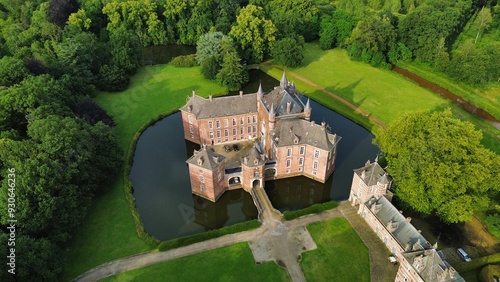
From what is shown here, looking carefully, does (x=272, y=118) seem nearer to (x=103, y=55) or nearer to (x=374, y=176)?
(x=374, y=176)

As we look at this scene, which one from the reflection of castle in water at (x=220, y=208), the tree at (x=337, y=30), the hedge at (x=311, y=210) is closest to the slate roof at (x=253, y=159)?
the reflection of castle in water at (x=220, y=208)

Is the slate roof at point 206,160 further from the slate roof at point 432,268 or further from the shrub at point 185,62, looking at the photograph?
the shrub at point 185,62

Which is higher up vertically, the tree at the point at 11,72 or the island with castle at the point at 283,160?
the tree at the point at 11,72

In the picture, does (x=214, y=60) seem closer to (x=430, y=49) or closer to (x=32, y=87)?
(x=32, y=87)

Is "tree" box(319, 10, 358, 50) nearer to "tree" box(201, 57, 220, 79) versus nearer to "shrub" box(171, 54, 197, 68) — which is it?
"tree" box(201, 57, 220, 79)

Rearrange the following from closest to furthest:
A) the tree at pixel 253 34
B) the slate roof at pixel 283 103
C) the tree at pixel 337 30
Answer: the slate roof at pixel 283 103 < the tree at pixel 253 34 < the tree at pixel 337 30

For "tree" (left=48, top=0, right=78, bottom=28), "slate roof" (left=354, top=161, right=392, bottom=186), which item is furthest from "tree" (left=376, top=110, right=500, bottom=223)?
"tree" (left=48, top=0, right=78, bottom=28)
